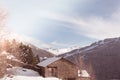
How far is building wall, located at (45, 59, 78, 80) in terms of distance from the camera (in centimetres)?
5894

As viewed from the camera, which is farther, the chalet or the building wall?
the building wall

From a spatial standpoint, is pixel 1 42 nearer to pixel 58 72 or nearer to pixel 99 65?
pixel 58 72

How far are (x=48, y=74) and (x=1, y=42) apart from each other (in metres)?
Answer: 34.7

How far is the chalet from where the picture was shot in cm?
5847

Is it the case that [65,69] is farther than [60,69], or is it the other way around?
[65,69]

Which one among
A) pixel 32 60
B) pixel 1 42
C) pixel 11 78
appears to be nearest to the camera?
pixel 1 42

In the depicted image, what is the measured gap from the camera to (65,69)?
5953cm

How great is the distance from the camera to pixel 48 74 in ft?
191

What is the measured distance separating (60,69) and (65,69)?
1.17m

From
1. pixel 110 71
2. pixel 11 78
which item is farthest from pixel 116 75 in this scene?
pixel 11 78

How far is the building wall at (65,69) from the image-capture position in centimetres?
5894

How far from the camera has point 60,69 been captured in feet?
194

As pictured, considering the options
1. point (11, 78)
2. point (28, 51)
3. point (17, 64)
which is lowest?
point (11, 78)

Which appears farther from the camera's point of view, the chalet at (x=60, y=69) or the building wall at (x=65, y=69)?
the building wall at (x=65, y=69)
